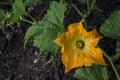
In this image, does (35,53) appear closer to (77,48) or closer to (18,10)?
(18,10)

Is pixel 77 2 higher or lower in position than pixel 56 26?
lower

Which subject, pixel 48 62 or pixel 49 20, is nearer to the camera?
pixel 49 20

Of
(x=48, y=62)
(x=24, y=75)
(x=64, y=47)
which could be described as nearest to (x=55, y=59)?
(x=48, y=62)

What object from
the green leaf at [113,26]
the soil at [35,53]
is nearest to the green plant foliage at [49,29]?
the green leaf at [113,26]

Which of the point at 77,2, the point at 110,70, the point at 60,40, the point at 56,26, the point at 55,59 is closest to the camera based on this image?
the point at 60,40

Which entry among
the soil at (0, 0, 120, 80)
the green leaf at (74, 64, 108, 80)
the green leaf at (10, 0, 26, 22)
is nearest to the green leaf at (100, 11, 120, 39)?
the green leaf at (74, 64, 108, 80)

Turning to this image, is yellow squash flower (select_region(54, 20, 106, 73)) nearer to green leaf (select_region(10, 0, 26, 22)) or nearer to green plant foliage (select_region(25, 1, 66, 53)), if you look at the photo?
green plant foliage (select_region(25, 1, 66, 53))

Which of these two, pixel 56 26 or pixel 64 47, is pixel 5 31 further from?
pixel 64 47

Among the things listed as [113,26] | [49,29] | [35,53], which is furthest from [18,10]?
[113,26]
